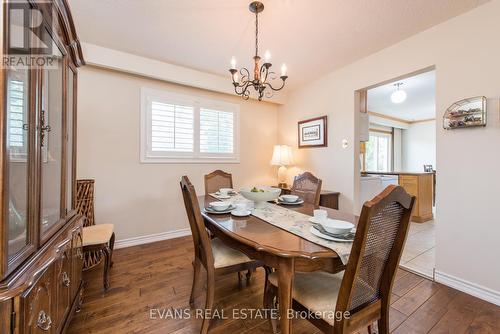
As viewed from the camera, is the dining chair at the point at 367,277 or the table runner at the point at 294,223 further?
the table runner at the point at 294,223

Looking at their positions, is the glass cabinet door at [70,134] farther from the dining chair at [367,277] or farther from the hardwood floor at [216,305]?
the dining chair at [367,277]

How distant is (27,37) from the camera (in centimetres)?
89

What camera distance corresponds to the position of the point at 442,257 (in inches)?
79.7

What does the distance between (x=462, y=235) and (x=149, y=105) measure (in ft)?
12.3

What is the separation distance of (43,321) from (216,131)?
9.45 feet

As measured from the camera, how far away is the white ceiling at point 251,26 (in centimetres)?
185

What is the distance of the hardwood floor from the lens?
4.79 feet

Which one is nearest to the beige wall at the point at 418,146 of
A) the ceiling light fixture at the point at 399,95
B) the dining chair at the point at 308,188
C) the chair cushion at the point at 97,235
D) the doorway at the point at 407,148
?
the doorway at the point at 407,148

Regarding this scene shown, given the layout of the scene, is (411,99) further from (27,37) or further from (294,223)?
(27,37)

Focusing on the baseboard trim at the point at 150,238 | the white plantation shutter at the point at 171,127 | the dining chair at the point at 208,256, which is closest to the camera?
the dining chair at the point at 208,256

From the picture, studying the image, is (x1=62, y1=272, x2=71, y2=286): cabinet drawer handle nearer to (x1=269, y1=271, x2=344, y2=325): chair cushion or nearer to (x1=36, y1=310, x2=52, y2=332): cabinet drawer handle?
(x1=36, y1=310, x2=52, y2=332): cabinet drawer handle

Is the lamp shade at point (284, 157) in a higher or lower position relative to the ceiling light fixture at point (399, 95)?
lower

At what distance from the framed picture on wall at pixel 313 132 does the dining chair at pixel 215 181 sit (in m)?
1.48

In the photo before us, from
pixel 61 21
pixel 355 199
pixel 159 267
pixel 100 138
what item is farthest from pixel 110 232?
pixel 355 199
